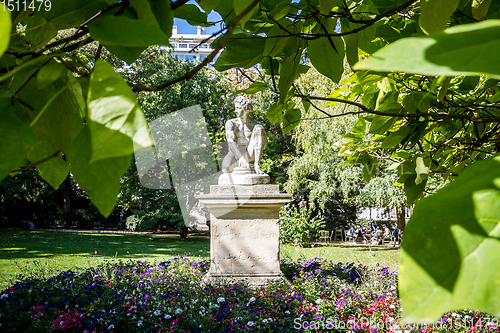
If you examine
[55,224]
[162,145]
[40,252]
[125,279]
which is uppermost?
[162,145]

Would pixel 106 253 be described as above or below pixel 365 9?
below

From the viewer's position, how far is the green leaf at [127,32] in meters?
0.25

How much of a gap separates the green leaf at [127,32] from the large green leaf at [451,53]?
0.15m

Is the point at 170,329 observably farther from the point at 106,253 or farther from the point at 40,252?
the point at 40,252

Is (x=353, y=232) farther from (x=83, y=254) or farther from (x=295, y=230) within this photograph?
(x=83, y=254)

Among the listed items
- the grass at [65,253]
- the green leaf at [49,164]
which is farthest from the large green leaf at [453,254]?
the grass at [65,253]

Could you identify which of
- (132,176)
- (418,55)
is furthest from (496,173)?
(132,176)

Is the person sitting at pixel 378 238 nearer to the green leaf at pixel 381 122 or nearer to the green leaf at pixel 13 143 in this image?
the green leaf at pixel 381 122

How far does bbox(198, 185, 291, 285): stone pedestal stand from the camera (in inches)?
217

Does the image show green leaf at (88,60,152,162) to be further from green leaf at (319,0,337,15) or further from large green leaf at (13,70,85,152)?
green leaf at (319,0,337,15)

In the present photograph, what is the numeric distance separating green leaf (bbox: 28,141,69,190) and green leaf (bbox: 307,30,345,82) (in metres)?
0.51

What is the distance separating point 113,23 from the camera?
0.89 feet

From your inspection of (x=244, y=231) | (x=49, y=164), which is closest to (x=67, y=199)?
(x=244, y=231)

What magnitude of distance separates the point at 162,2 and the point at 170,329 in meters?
3.98
